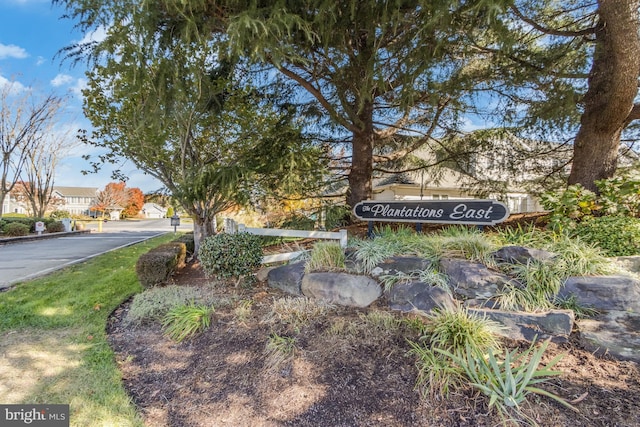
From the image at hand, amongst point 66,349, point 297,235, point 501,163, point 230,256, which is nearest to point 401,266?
point 297,235

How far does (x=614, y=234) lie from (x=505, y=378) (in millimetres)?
3149

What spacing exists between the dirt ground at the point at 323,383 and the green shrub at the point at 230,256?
1275 mm

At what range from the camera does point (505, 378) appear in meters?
2.44

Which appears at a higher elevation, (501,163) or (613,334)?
(501,163)

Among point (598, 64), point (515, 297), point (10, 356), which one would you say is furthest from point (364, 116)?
point (10, 356)

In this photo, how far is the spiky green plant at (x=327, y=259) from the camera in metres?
4.48

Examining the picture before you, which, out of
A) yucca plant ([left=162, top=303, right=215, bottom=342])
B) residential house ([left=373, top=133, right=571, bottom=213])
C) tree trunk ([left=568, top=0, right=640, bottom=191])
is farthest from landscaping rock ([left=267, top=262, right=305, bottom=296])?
tree trunk ([left=568, top=0, right=640, bottom=191])

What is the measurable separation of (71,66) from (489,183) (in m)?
8.47

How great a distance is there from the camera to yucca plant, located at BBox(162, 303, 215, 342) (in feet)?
12.2

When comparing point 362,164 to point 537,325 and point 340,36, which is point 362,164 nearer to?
point 340,36

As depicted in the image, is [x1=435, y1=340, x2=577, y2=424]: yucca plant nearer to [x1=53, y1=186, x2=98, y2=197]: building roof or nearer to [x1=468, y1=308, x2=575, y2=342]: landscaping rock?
[x1=468, y1=308, x2=575, y2=342]: landscaping rock

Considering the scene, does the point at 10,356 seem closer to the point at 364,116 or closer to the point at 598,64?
the point at 364,116

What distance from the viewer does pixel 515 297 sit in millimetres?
3363

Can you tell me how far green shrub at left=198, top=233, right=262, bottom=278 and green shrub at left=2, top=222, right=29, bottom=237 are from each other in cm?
1516
